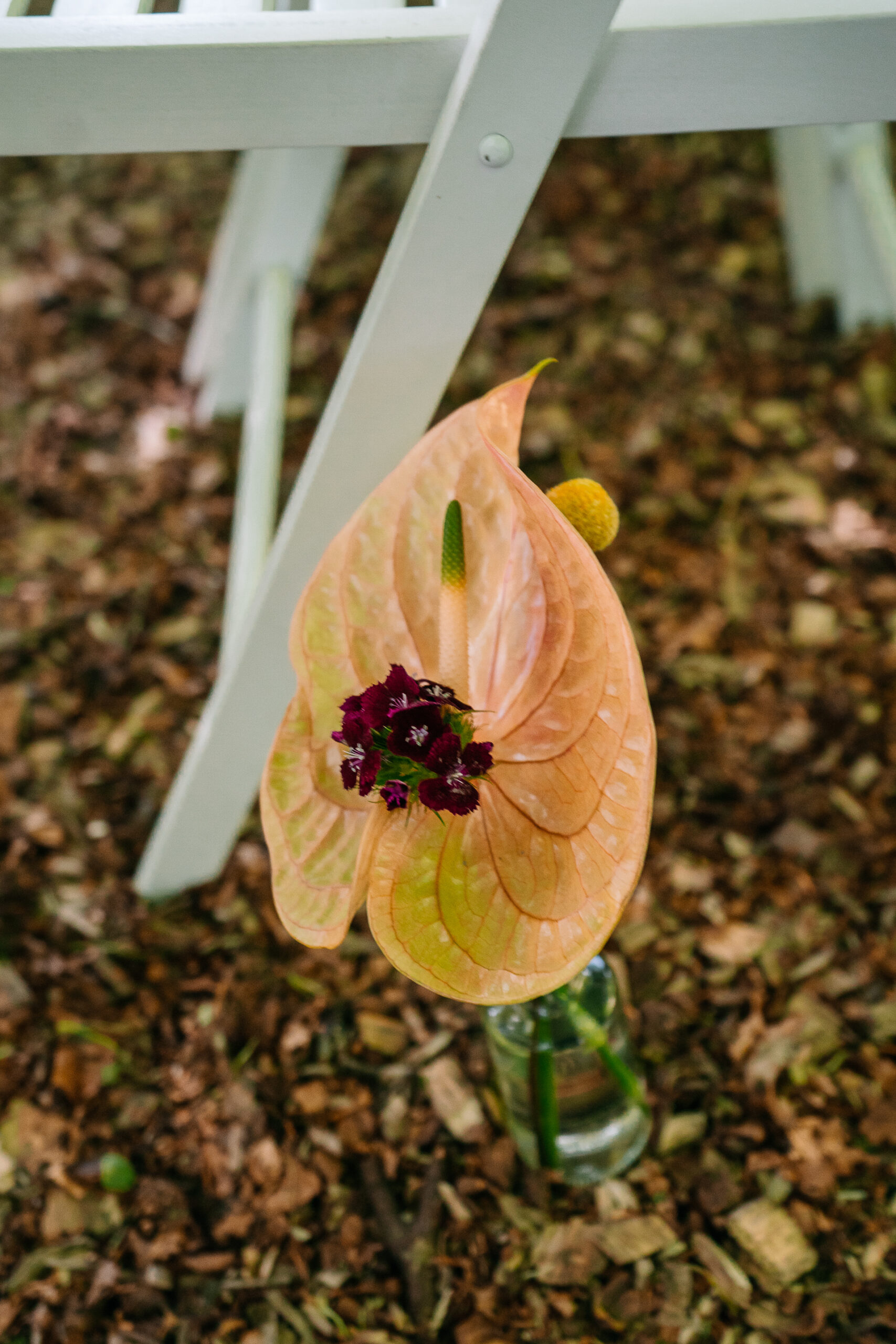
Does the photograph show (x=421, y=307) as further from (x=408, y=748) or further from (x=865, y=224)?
(x=865, y=224)

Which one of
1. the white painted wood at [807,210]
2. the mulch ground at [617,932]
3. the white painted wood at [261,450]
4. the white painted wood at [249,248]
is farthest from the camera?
the white painted wood at [807,210]

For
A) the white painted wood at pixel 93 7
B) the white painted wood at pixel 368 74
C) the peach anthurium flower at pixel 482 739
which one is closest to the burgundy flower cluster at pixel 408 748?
the peach anthurium flower at pixel 482 739

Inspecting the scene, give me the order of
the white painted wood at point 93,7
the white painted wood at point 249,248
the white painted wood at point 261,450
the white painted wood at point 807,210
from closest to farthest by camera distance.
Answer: the white painted wood at point 93,7, the white painted wood at point 261,450, the white painted wood at point 249,248, the white painted wood at point 807,210

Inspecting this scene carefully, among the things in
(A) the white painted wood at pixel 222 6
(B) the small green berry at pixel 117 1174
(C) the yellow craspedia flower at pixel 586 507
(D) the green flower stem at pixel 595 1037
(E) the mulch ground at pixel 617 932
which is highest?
(A) the white painted wood at pixel 222 6

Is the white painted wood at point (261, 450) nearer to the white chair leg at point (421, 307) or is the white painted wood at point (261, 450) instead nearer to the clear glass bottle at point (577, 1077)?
the white chair leg at point (421, 307)

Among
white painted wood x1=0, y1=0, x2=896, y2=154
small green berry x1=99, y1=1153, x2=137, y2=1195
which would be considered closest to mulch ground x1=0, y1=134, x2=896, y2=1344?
small green berry x1=99, y1=1153, x2=137, y2=1195

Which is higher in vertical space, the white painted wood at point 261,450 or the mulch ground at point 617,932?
the white painted wood at point 261,450

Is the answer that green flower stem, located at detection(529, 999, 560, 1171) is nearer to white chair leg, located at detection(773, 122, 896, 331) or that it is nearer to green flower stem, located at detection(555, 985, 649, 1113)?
green flower stem, located at detection(555, 985, 649, 1113)
